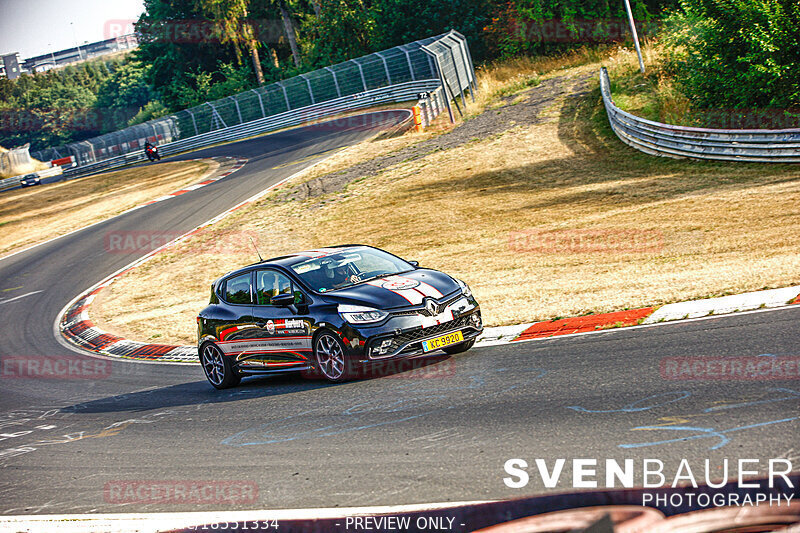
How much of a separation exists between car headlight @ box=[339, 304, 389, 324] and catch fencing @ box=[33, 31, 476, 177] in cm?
2760

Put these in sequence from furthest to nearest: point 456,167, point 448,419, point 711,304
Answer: point 456,167
point 711,304
point 448,419

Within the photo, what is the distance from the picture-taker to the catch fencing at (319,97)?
4049 cm

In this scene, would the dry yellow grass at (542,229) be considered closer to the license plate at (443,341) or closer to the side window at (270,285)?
the license plate at (443,341)

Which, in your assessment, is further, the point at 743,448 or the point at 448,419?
the point at 448,419

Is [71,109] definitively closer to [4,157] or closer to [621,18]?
[4,157]

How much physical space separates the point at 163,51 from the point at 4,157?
78.9 ft

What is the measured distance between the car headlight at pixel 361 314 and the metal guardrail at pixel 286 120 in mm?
32984

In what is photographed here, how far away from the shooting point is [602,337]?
30.7 ft

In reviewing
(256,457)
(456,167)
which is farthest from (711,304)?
(456,167)

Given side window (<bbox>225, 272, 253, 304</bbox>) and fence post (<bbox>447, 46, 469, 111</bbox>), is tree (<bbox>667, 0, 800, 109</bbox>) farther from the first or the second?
side window (<bbox>225, 272, 253, 304</bbox>)

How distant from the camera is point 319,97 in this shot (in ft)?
170

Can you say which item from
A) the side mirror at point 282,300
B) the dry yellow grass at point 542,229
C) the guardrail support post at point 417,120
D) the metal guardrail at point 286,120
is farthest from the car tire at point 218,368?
the metal guardrail at point 286,120

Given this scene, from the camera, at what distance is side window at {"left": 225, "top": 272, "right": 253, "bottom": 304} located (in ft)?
35.8

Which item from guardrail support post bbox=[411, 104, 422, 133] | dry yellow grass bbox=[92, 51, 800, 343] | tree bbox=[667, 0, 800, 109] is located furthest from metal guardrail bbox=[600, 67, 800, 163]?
guardrail support post bbox=[411, 104, 422, 133]
